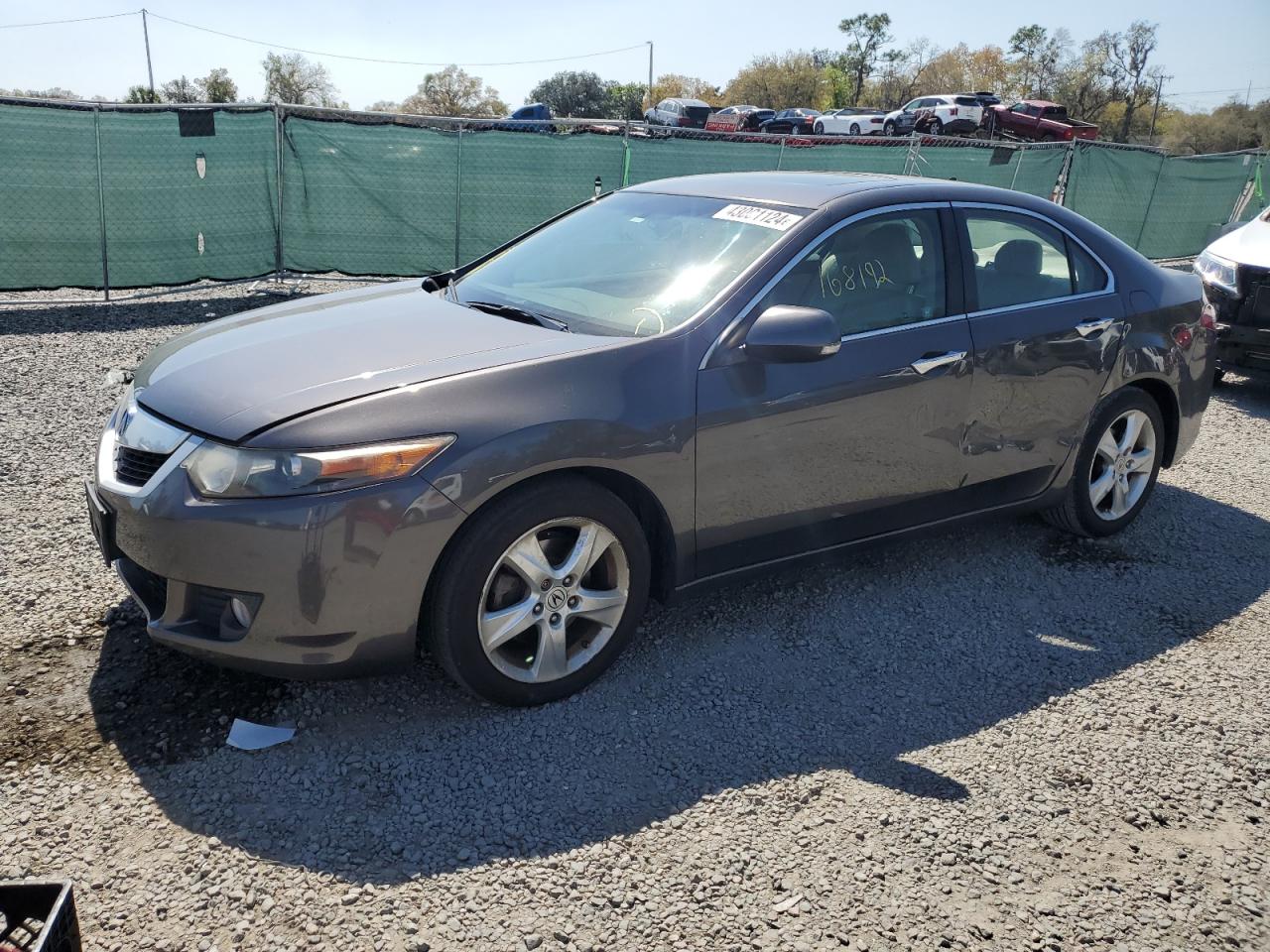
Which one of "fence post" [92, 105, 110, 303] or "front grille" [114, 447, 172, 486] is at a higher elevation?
"fence post" [92, 105, 110, 303]

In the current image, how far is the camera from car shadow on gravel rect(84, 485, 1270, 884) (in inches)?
105

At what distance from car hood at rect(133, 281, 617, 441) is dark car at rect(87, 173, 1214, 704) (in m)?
0.01

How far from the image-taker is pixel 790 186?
157 inches

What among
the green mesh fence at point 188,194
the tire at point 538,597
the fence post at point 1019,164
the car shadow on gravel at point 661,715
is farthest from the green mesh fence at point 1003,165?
the tire at point 538,597

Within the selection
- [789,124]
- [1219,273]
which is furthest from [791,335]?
[789,124]

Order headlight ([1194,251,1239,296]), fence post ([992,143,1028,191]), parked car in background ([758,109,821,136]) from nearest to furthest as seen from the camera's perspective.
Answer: headlight ([1194,251,1239,296]) < fence post ([992,143,1028,191]) < parked car in background ([758,109,821,136])

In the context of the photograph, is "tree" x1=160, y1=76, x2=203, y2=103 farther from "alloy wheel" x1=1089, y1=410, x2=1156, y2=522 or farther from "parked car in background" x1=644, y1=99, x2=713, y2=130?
"alloy wheel" x1=1089, y1=410, x2=1156, y2=522

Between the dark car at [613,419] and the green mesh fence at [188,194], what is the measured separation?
22.5ft

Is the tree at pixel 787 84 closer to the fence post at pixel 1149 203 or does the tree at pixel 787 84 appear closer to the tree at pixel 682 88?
the tree at pixel 682 88

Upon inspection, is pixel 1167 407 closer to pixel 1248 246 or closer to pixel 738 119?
pixel 1248 246

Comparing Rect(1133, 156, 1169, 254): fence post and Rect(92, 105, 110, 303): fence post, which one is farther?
Rect(1133, 156, 1169, 254): fence post

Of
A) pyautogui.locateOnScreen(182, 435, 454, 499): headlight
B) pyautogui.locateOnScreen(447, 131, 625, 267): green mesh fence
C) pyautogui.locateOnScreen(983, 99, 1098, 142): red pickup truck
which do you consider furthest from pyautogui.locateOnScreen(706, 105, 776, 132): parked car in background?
pyautogui.locateOnScreen(182, 435, 454, 499): headlight

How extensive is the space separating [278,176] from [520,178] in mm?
2650

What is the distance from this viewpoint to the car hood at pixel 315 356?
284 cm
